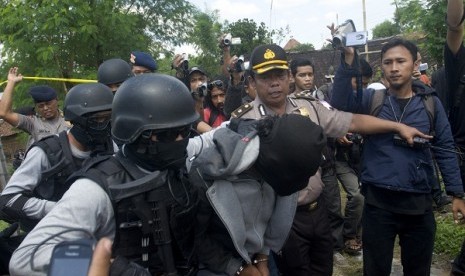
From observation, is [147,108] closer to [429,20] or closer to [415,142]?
[415,142]

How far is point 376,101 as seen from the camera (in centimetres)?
310

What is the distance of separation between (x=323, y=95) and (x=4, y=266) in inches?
141

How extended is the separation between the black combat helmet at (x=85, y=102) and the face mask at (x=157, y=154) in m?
1.15

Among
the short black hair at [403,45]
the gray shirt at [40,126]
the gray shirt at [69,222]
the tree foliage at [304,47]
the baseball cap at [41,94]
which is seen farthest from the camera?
the tree foliage at [304,47]

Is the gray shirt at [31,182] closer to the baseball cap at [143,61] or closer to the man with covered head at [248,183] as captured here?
the man with covered head at [248,183]

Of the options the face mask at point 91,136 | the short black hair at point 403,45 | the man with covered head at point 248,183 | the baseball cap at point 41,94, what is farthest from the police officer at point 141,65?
the man with covered head at point 248,183

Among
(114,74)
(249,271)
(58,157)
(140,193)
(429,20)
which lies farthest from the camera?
(429,20)

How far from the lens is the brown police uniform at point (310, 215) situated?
2.94m

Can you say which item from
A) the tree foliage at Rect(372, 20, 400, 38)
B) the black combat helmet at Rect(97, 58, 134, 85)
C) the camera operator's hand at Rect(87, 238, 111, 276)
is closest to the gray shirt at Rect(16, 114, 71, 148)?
the black combat helmet at Rect(97, 58, 134, 85)

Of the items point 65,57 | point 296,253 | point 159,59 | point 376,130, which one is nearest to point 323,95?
point 376,130

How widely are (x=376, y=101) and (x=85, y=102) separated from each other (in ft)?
6.56

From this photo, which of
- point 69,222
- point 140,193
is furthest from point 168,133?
point 69,222

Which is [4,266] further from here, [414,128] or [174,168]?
[414,128]

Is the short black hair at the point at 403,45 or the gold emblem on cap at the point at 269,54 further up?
the gold emblem on cap at the point at 269,54
